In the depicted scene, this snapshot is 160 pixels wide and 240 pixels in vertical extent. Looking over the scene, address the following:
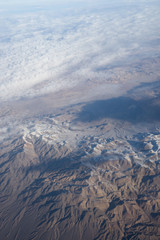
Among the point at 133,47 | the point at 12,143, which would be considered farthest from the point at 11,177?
the point at 133,47

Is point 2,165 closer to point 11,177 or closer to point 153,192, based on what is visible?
point 11,177

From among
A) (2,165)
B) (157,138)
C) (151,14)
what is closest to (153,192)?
(157,138)

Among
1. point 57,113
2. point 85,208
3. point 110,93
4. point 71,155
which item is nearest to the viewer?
point 85,208

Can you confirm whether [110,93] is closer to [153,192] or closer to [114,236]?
[153,192]

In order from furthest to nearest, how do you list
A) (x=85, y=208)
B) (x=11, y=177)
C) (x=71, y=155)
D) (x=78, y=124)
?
(x=78, y=124) < (x=71, y=155) < (x=11, y=177) < (x=85, y=208)

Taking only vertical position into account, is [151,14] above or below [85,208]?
above

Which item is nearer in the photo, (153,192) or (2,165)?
(153,192)
